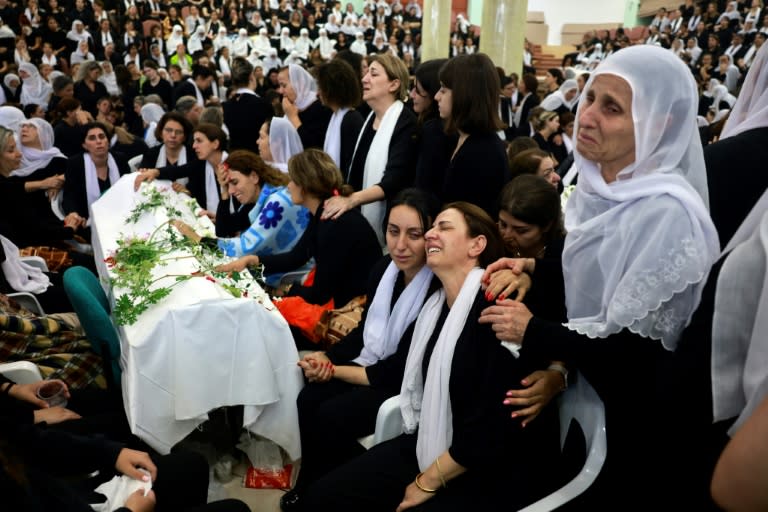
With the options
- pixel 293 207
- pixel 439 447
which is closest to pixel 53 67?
pixel 293 207

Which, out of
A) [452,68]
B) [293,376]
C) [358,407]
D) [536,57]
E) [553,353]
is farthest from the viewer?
[536,57]

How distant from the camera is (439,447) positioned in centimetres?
190

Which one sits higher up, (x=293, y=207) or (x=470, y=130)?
(x=470, y=130)

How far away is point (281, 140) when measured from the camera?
181 inches

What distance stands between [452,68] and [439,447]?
1.75 meters

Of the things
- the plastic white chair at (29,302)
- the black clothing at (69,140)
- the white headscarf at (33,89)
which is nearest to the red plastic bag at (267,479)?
the plastic white chair at (29,302)

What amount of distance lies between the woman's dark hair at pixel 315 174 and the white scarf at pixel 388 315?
0.77 metres

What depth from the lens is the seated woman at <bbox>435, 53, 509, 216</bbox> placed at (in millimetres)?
2824

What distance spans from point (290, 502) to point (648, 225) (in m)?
1.81

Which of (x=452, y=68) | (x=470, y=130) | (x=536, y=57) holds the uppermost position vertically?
(x=452, y=68)

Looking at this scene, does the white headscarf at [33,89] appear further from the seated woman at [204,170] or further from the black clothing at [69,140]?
the seated woman at [204,170]

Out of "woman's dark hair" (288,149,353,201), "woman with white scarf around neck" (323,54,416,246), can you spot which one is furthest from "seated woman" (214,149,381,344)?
"woman with white scarf around neck" (323,54,416,246)

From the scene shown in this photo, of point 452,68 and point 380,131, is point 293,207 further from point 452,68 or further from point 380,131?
point 452,68

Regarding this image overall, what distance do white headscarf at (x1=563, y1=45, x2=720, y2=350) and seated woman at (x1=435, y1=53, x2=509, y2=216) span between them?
46.5 inches
